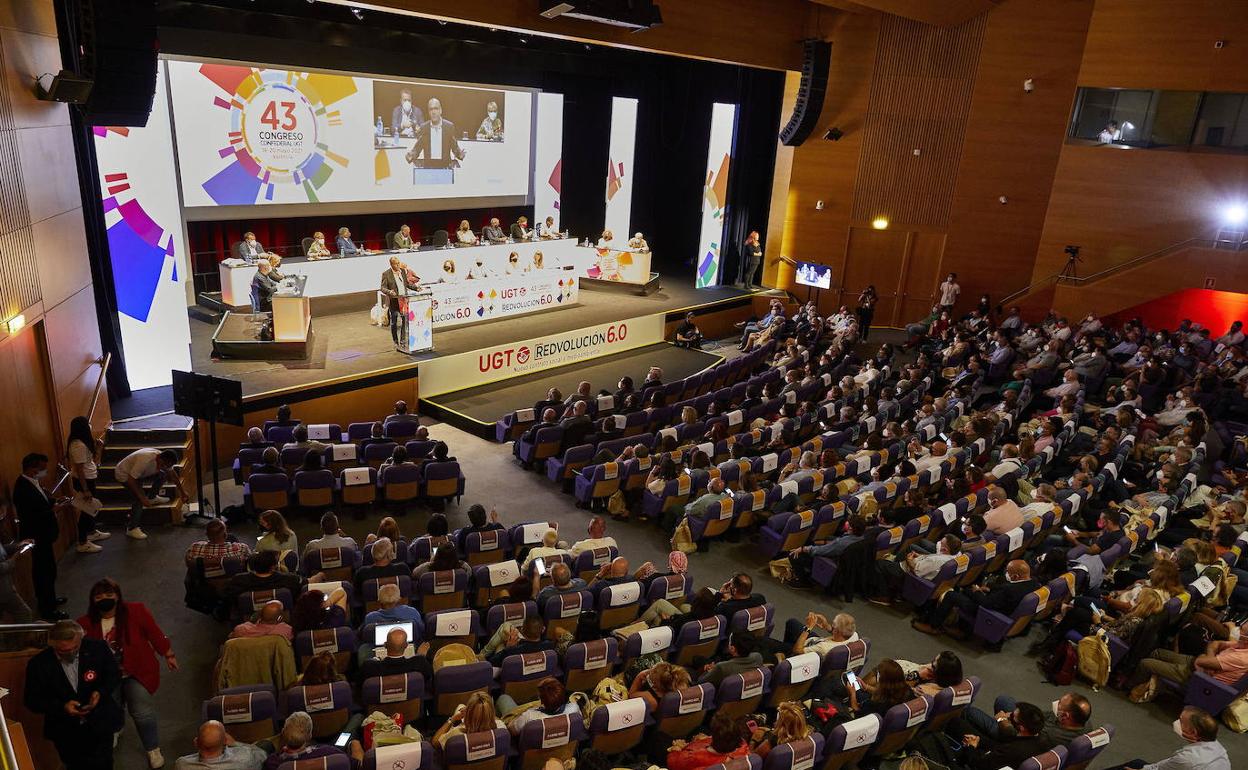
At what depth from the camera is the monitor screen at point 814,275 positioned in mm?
17594

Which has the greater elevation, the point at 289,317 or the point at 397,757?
the point at 289,317

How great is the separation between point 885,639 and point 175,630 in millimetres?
5675

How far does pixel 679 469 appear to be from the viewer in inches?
351

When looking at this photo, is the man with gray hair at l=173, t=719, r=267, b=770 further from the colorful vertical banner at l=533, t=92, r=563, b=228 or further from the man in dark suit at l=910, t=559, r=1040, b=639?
the colorful vertical banner at l=533, t=92, r=563, b=228

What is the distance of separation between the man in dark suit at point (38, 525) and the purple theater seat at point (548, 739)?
13.8 ft

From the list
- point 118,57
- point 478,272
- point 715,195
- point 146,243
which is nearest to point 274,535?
point 118,57

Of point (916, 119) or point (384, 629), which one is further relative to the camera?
point (916, 119)

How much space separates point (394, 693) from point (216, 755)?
1108 mm

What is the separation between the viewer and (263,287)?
11.6 meters

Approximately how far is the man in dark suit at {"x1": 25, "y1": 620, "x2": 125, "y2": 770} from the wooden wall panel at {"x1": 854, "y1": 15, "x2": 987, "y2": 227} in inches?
649

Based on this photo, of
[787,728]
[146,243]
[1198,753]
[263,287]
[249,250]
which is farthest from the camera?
[249,250]

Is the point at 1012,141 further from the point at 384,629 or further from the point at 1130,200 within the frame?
the point at 384,629

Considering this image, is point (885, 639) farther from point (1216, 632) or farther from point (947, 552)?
point (1216, 632)

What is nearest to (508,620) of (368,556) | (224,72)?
(368,556)
